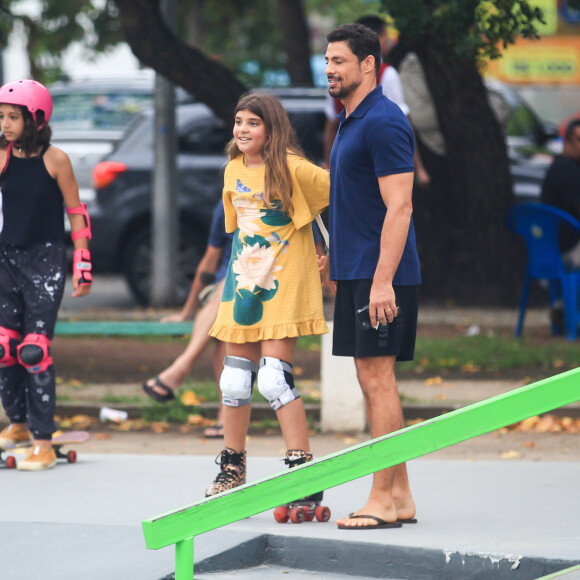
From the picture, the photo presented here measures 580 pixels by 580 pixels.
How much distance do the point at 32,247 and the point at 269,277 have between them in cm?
162

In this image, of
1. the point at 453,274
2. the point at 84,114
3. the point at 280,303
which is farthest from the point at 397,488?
the point at 84,114

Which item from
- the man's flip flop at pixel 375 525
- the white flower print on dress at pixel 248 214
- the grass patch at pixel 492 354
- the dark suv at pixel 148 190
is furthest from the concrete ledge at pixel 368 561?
the dark suv at pixel 148 190

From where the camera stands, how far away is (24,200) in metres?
5.98

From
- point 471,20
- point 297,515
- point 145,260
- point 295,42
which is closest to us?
point 297,515

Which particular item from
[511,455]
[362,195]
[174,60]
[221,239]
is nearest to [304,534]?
[362,195]

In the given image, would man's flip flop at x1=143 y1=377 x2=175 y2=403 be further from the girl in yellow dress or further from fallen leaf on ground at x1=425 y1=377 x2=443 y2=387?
fallen leaf on ground at x1=425 y1=377 x2=443 y2=387

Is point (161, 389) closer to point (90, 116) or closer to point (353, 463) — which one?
point (353, 463)

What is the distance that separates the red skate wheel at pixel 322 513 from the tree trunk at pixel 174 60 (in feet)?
21.9

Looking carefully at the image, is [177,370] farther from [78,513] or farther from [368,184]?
[368,184]

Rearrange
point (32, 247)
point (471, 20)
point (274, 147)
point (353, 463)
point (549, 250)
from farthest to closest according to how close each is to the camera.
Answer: point (549, 250), point (471, 20), point (32, 247), point (274, 147), point (353, 463)

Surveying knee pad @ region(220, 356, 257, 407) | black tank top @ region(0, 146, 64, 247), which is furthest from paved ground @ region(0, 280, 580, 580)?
black tank top @ region(0, 146, 64, 247)

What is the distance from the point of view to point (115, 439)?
752 centimetres

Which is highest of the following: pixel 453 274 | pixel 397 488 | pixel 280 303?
pixel 280 303

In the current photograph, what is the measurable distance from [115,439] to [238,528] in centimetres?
295
